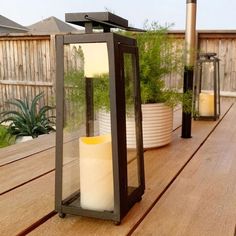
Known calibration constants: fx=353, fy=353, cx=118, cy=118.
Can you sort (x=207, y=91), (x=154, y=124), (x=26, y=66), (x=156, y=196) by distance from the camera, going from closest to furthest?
1. (x=156, y=196)
2. (x=154, y=124)
3. (x=207, y=91)
4. (x=26, y=66)

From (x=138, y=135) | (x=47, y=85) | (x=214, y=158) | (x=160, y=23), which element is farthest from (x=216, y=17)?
A: (x=138, y=135)

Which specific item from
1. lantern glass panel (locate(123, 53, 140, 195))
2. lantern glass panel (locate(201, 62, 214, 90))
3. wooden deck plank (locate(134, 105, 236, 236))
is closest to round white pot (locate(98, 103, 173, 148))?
wooden deck plank (locate(134, 105, 236, 236))

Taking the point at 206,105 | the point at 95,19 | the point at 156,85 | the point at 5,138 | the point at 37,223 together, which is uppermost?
the point at 95,19

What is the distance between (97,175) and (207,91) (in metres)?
1.36

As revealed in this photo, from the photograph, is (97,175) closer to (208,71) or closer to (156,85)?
(156,85)

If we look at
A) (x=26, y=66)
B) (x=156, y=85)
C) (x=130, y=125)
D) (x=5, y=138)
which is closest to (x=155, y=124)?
(x=156, y=85)

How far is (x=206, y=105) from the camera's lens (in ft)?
5.49

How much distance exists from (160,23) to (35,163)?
0.58 meters

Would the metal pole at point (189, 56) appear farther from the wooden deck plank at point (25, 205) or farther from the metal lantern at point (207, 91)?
the wooden deck plank at point (25, 205)

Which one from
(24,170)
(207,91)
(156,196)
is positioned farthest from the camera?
(207,91)

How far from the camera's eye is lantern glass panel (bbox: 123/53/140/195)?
608 mm

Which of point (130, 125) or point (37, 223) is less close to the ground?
point (130, 125)

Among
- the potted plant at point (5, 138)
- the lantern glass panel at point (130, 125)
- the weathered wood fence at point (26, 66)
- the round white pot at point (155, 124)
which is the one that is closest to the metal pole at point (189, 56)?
the round white pot at point (155, 124)

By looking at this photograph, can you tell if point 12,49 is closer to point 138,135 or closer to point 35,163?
point 35,163
